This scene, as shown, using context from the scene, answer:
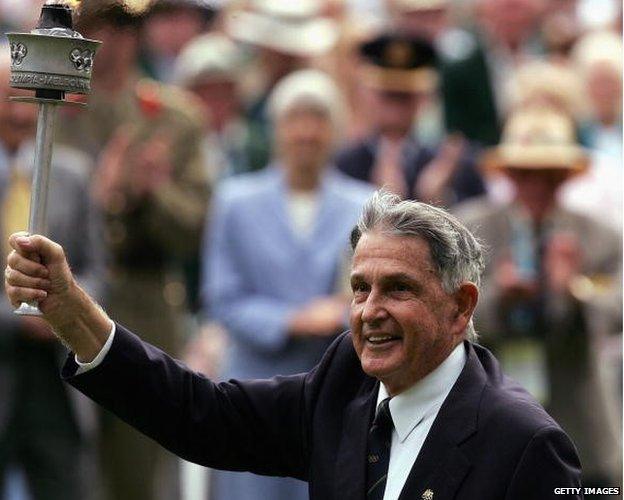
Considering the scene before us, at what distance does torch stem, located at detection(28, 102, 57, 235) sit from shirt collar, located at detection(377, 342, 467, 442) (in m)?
1.12

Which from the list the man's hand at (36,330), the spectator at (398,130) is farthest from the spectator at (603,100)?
the man's hand at (36,330)

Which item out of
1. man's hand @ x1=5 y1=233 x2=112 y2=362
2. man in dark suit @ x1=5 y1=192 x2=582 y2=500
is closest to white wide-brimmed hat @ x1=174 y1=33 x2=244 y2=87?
man in dark suit @ x1=5 y1=192 x2=582 y2=500

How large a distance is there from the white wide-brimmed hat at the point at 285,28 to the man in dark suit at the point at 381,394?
19.0 feet

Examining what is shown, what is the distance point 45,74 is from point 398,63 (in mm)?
5665

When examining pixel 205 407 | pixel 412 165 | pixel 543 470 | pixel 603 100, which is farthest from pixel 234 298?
pixel 543 470

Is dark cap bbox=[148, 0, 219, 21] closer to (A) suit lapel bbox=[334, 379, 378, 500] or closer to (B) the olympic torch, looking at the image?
(B) the olympic torch

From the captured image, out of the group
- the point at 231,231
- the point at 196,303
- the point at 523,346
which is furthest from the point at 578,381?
the point at 196,303

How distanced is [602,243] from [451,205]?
0.96 m

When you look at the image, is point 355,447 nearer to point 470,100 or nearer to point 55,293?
point 55,293

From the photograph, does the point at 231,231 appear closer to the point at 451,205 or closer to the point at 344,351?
the point at 451,205

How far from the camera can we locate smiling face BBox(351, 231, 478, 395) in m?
4.98

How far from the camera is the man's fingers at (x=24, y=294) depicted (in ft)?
15.8

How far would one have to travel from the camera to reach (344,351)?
5.38 meters

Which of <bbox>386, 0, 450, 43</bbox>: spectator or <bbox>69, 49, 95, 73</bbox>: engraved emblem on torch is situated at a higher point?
<bbox>386, 0, 450, 43</bbox>: spectator
